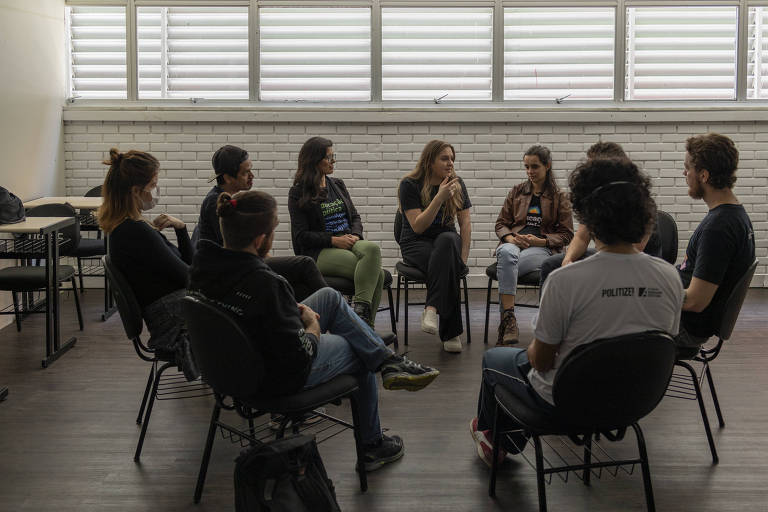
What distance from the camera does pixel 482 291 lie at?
714 cm

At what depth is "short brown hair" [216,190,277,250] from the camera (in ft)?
9.64

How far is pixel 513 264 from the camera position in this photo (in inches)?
206

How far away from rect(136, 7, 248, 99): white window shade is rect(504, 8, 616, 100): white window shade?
217cm

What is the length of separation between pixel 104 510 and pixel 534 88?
5.08 metres

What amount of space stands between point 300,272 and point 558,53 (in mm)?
3791

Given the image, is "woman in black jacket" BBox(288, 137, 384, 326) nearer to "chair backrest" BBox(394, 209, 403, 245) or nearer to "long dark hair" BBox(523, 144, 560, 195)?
"chair backrest" BBox(394, 209, 403, 245)

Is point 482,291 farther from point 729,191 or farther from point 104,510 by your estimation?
point 104,510

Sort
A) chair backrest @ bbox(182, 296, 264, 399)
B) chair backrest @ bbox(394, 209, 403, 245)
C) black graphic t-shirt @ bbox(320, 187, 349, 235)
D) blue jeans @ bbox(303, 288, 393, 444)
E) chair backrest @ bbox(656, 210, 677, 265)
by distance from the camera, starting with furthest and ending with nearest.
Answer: chair backrest @ bbox(394, 209, 403, 245), black graphic t-shirt @ bbox(320, 187, 349, 235), chair backrest @ bbox(656, 210, 677, 265), blue jeans @ bbox(303, 288, 393, 444), chair backrest @ bbox(182, 296, 264, 399)

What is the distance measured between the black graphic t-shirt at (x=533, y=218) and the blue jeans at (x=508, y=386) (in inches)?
86.2

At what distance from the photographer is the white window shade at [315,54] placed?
7.04 m

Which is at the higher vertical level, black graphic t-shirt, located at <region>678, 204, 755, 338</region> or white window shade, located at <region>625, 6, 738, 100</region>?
white window shade, located at <region>625, 6, 738, 100</region>

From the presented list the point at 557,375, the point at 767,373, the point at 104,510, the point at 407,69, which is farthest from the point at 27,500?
the point at 407,69

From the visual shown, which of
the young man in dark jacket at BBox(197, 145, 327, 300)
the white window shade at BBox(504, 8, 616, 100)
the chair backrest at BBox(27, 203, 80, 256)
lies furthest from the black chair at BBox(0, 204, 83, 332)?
the white window shade at BBox(504, 8, 616, 100)

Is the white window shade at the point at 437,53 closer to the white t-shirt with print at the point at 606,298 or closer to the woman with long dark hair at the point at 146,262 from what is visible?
the woman with long dark hair at the point at 146,262
